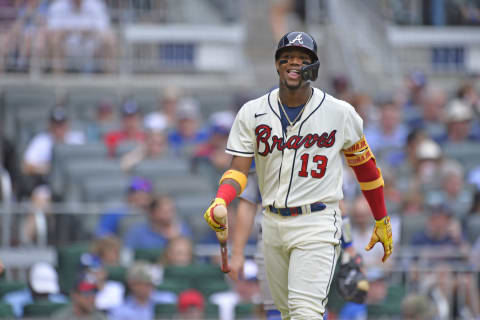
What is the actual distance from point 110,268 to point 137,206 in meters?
1.09

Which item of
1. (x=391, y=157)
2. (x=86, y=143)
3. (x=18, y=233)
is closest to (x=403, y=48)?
(x=391, y=157)

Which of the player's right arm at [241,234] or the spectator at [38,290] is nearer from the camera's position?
the player's right arm at [241,234]

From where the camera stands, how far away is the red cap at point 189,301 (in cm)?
922

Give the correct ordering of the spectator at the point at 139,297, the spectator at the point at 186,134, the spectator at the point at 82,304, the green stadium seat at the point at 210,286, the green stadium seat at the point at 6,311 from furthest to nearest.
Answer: the spectator at the point at 186,134, the green stadium seat at the point at 210,286, the spectator at the point at 139,297, the spectator at the point at 82,304, the green stadium seat at the point at 6,311

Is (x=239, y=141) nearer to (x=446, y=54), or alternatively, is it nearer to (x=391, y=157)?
(x=391, y=157)

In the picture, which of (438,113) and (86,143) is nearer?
(86,143)

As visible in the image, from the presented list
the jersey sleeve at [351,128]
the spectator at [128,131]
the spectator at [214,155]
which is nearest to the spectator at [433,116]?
the spectator at [214,155]

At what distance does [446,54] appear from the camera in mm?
16375

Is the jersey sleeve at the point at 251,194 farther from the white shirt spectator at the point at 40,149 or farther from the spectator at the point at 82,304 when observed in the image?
the white shirt spectator at the point at 40,149

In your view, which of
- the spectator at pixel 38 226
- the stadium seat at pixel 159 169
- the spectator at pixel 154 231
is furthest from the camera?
the stadium seat at pixel 159 169

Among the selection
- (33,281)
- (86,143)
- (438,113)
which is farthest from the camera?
(438,113)

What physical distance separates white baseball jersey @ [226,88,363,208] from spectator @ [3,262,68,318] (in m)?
3.93

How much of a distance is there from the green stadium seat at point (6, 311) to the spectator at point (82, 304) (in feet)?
1.23

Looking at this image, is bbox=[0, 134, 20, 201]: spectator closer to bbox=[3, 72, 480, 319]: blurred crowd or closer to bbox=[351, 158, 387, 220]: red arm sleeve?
bbox=[3, 72, 480, 319]: blurred crowd
